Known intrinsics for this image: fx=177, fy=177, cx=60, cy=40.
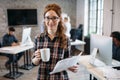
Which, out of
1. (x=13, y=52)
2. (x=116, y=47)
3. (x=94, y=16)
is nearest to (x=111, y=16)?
(x=94, y=16)

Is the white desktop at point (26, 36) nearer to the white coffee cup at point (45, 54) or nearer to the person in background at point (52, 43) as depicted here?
the person in background at point (52, 43)

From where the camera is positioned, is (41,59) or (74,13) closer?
(41,59)

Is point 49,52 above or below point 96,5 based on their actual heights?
below

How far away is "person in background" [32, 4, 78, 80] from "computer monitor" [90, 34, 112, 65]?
0.89 meters

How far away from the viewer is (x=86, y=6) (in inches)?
262

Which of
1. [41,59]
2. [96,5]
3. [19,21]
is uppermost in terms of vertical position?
[96,5]

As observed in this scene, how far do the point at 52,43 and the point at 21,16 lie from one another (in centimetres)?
575

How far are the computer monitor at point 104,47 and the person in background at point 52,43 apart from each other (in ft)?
2.91

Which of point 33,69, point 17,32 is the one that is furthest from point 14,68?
point 17,32

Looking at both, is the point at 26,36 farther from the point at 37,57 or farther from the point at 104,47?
the point at 37,57

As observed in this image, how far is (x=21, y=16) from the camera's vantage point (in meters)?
6.99

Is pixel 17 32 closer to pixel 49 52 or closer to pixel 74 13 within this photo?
pixel 74 13

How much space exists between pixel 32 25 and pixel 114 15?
11.5ft

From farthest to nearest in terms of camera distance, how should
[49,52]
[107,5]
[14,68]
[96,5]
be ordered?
[96,5] < [107,5] < [14,68] < [49,52]
